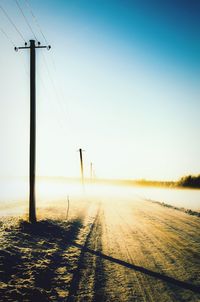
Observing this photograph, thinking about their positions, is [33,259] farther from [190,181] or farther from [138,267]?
[190,181]

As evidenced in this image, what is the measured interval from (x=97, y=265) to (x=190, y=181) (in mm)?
86299

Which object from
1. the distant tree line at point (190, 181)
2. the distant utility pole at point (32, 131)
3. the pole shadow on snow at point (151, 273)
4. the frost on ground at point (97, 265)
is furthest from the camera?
the distant tree line at point (190, 181)

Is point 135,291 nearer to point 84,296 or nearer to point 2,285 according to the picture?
point 84,296

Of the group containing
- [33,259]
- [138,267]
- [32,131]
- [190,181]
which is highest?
[32,131]

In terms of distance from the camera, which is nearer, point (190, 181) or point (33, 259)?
point (33, 259)

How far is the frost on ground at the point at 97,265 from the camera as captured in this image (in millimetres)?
5727

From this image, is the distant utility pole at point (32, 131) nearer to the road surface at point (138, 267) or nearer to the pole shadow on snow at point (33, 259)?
the pole shadow on snow at point (33, 259)

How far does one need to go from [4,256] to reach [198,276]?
564 cm

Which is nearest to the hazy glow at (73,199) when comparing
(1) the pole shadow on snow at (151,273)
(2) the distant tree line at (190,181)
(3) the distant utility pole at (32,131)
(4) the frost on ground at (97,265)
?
(3) the distant utility pole at (32,131)

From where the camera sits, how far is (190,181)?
8794 centimetres

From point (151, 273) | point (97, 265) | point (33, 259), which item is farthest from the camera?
point (33, 259)

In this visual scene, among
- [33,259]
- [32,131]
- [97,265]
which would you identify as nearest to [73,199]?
[32,131]

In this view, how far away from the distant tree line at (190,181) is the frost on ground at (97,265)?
78167 mm

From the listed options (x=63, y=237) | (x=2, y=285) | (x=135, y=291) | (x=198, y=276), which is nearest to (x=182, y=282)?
(x=198, y=276)
